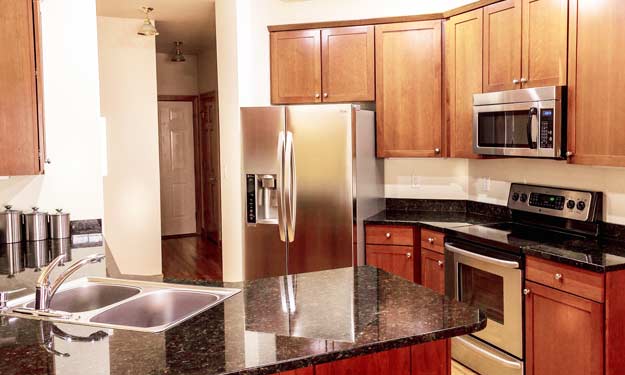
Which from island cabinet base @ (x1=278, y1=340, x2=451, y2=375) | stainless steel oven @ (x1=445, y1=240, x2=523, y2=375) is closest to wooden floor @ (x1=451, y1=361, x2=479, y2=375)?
stainless steel oven @ (x1=445, y1=240, x2=523, y2=375)

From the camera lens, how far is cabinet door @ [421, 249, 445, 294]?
3.86 m

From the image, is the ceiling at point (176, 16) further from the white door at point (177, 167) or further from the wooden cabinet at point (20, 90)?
the wooden cabinet at point (20, 90)

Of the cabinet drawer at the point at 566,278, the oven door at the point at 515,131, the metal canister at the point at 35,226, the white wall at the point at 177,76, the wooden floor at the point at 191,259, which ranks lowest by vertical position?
the wooden floor at the point at 191,259

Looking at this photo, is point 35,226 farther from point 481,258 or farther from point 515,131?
point 515,131

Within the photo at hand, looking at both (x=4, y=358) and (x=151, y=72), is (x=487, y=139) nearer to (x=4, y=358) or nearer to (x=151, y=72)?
(x=4, y=358)

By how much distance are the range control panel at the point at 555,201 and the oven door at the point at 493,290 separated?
517mm

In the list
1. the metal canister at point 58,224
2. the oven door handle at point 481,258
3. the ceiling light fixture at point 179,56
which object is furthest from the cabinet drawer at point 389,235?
the ceiling light fixture at point 179,56

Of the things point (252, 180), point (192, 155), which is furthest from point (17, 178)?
point (192, 155)

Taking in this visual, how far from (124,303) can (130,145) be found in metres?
4.23

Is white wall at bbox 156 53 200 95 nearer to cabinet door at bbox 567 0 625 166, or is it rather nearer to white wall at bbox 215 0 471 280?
white wall at bbox 215 0 471 280

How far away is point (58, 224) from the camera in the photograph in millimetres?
3418

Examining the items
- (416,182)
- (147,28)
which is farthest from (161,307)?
(147,28)

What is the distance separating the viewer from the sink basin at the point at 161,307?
2.07 metres

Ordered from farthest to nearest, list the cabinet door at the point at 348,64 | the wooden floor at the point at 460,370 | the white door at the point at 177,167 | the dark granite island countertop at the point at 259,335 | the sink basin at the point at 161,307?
the white door at the point at 177,167, the cabinet door at the point at 348,64, the wooden floor at the point at 460,370, the sink basin at the point at 161,307, the dark granite island countertop at the point at 259,335
